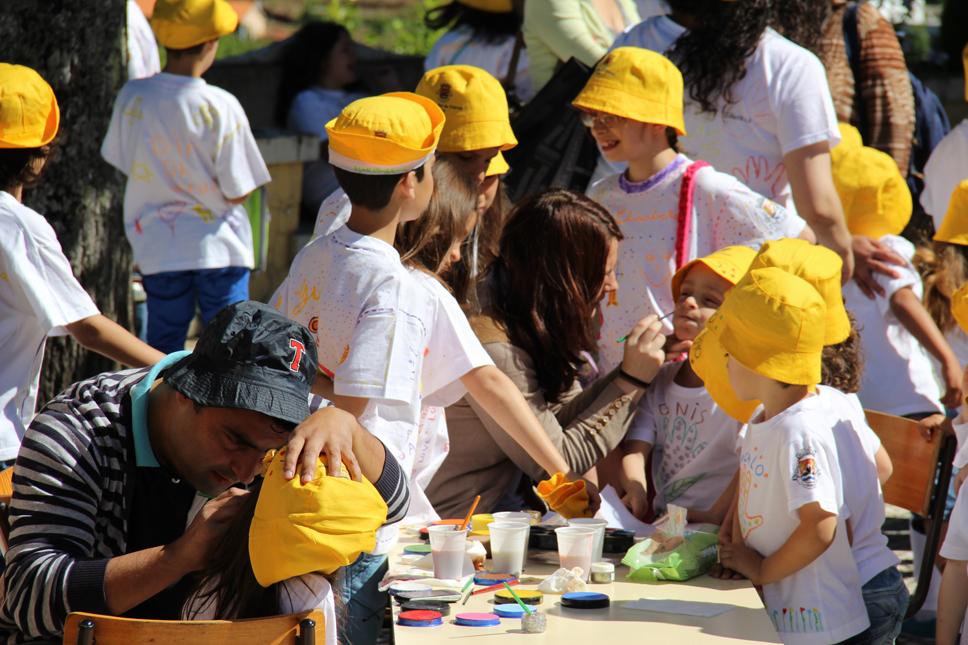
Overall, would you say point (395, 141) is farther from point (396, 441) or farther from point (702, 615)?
point (702, 615)

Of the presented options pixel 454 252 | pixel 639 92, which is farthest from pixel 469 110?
pixel 454 252

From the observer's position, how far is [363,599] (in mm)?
3107

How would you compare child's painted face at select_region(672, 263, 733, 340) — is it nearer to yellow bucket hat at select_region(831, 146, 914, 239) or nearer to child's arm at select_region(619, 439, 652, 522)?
child's arm at select_region(619, 439, 652, 522)

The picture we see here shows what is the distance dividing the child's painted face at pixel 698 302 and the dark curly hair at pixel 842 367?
365 mm

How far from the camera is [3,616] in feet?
8.03

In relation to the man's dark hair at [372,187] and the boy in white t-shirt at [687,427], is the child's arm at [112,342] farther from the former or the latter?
the boy in white t-shirt at [687,427]

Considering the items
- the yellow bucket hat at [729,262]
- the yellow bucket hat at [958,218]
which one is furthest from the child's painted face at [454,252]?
the yellow bucket hat at [958,218]

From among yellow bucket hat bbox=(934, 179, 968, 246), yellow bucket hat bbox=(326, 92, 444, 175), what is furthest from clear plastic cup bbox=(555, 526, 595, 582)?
yellow bucket hat bbox=(934, 179, 968, 246)

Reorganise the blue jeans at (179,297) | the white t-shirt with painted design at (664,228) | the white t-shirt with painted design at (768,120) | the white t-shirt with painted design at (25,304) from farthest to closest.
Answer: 1. the blue jeans at (179,297)
2. the white t-shirt with painted design at (768,120)
3. the white t-shirt with painted design at (664,228)
4. the white t-shirt with painted design at (25,304)

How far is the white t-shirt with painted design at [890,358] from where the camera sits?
Result: 495 cm

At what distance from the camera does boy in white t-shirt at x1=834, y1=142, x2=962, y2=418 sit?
4.94 metres

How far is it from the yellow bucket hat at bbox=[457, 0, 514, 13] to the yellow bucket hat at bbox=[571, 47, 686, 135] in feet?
7.61

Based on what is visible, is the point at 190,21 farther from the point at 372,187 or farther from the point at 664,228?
the point at 372,187

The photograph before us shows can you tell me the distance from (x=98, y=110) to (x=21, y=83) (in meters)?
1.94
